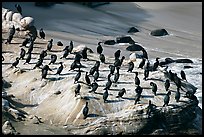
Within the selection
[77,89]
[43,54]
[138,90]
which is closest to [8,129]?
[77,89]

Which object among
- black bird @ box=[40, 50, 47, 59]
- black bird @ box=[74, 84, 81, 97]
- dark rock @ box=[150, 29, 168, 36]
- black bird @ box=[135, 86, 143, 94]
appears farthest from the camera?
dark rock @ box=[150, 29, 168, 36]

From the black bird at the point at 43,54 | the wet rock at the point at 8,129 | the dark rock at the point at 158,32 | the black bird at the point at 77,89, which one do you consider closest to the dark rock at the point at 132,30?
the dark rock at the point at 158,32

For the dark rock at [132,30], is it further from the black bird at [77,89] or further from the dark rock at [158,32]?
the black bird at [77,89]

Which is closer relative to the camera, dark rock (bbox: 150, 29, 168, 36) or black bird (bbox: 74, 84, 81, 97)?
black bird (bbox: 74, 84, 81, 97)

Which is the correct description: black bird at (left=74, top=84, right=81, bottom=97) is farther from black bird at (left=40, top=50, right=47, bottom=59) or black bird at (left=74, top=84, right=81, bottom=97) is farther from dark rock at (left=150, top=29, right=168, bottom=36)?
dark rock at (left=150, top=29, right=168, bottom=36)

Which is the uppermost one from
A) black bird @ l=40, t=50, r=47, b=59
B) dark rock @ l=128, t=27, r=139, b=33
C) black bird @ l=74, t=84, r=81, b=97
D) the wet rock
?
black bird @ l=40, t=50, r=47, b=59

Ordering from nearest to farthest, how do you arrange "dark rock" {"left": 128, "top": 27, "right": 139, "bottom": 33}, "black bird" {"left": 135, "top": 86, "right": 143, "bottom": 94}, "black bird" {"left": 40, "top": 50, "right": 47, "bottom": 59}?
"black bird" {"left": 135, "top": 86, "right": 143, "bottom": 94} < "black bird" {"left": 40, "top": 50, "right": 47, "bottom": 59} < "dark rock" {"left": 128, "top": 27, "right": 139, "bottom": 33}

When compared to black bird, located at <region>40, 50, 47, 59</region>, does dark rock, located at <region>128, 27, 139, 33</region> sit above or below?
below

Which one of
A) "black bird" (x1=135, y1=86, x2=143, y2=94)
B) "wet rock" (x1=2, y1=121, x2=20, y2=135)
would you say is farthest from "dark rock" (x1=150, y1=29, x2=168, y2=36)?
"wet rock" (x1=2, y1=121, x2=20, y2=135)

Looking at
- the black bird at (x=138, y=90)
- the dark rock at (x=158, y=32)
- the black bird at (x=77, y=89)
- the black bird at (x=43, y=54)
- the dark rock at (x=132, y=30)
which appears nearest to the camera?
the black bird at (x=138, y=90)

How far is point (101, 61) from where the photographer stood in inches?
916

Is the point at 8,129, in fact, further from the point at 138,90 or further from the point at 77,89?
the point at 138,90

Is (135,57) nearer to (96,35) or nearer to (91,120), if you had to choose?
(91,120)

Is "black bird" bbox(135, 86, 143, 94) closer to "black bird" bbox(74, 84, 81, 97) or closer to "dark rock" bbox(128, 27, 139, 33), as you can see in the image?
"black bird" bbox(74, 84, 81, 97)
